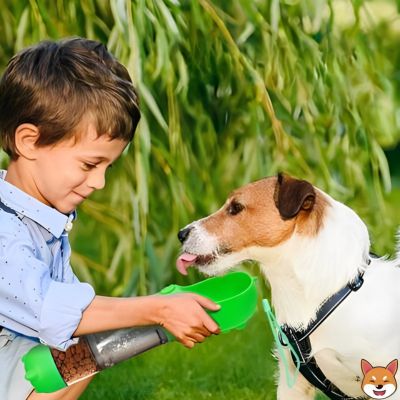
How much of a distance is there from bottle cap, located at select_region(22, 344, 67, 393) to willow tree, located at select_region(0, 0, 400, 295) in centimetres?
124

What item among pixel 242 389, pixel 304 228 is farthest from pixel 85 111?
pixel 242 389

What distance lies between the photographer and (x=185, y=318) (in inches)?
97.1

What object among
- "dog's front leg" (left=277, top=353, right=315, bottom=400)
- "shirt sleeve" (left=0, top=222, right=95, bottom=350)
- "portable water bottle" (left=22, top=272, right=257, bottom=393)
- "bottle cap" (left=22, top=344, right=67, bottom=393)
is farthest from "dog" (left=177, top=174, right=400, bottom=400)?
"shirt sleeve" (left=0, top=222, right=95, bottom=350)

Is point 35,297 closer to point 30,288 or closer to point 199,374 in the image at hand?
point 30,288

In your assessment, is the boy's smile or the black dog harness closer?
the boy's smile

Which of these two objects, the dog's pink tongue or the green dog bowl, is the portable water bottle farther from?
the dog's pink tongue

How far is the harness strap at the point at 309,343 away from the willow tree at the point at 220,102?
3.31ft

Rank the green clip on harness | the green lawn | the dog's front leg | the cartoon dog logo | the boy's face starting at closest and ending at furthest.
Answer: the boy's face < the cartoon dog logo < the green clip on harness < the dog's front leg < the green lawn

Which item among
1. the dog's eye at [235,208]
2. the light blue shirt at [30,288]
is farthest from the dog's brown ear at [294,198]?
the light blue shirt at [30,288]

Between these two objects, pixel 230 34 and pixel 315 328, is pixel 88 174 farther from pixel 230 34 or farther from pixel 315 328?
pixel 230 34

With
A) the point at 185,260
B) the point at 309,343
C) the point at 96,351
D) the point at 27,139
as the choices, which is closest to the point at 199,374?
the point at 185,260

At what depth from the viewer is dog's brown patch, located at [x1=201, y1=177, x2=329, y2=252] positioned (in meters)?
3.12

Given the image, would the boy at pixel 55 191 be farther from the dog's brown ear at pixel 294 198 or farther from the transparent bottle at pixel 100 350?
the dog's brown ear at pixel 294 198

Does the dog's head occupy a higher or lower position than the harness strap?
higher
